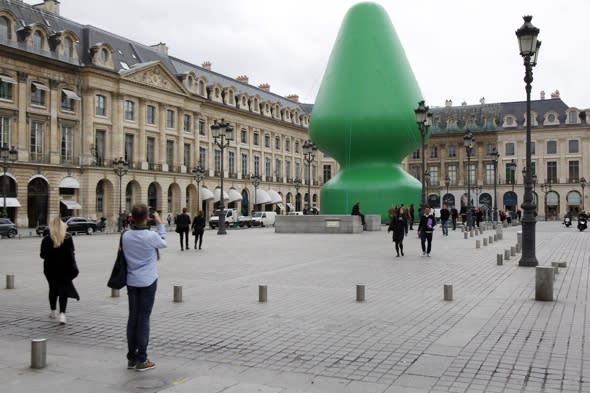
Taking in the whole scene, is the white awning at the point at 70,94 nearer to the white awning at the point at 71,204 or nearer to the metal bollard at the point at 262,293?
the white awning at the point at 71,204

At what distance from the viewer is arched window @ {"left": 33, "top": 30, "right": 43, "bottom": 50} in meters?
44.8

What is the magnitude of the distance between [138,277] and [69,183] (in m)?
44.0

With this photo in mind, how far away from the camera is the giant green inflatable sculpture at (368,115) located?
3369 centimetres

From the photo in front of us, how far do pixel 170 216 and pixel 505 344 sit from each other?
51.4 m

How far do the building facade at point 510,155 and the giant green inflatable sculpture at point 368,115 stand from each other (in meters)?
44.1

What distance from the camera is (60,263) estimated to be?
7.83 meters

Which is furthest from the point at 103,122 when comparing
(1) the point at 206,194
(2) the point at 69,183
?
(1) the point at 206,194

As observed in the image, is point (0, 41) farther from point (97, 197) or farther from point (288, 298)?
Answer: point (288, 298)

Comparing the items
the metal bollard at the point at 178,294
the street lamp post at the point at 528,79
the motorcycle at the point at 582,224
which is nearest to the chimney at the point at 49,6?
the motorcycle at the point at 582,224

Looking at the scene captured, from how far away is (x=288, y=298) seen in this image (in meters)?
9.77

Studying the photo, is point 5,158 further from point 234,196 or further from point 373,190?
point 234,196

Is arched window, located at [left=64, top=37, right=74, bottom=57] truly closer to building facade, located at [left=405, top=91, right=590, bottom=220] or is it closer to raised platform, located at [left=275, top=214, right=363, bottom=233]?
raised platform, located at [left=275, top=214, right=363, bottom=233]

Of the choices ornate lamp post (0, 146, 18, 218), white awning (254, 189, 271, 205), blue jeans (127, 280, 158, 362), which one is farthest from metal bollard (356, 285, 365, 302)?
white awning (254, 189, 271, 205)

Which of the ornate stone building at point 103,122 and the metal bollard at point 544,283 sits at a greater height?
the ornate stone building at point 103,122
